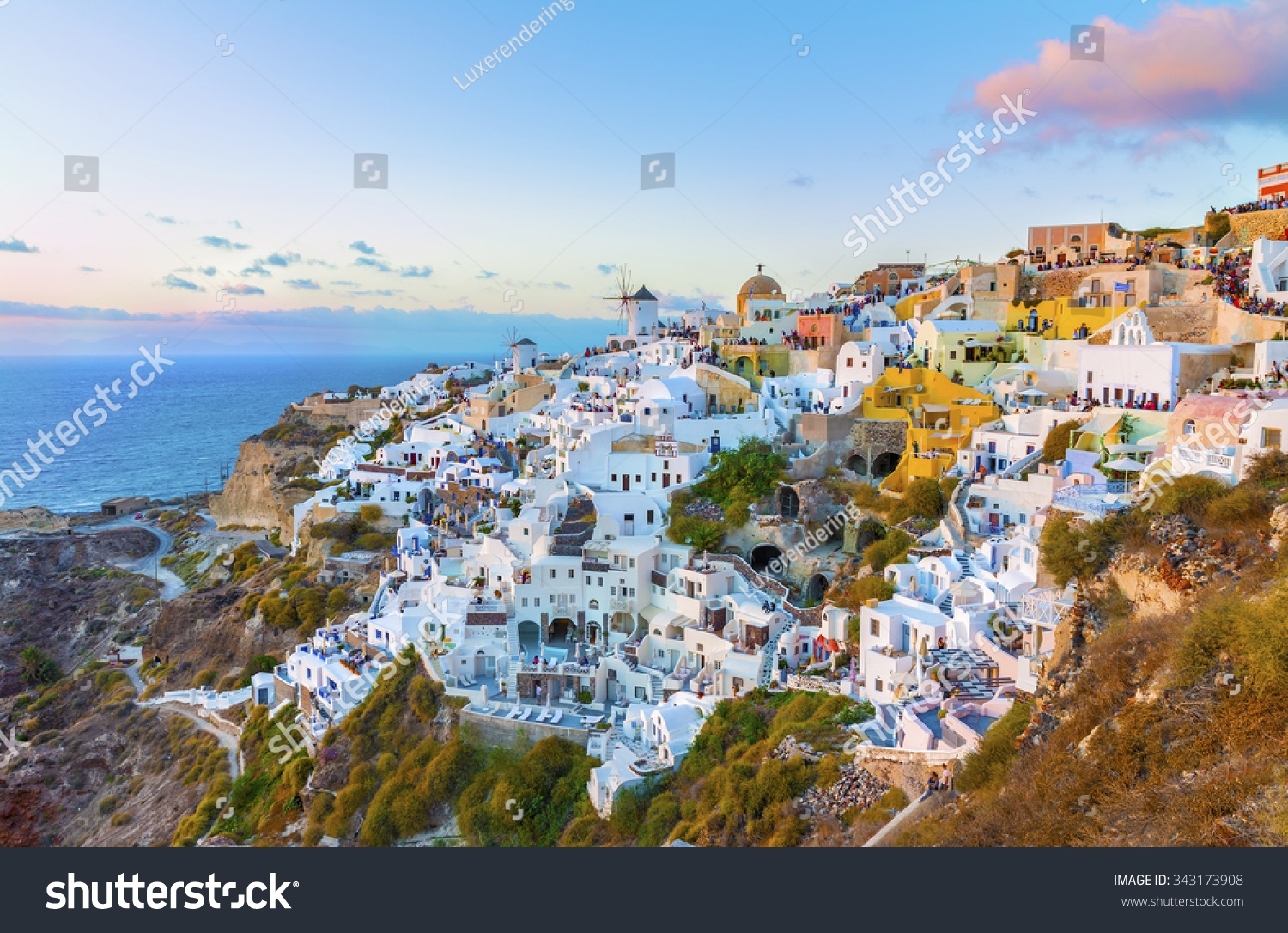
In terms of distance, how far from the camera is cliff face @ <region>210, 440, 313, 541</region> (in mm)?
48344

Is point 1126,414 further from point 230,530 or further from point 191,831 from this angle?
point 230,530

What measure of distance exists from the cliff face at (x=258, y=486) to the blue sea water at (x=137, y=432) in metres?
8.21

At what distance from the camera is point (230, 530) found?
48.9 metres

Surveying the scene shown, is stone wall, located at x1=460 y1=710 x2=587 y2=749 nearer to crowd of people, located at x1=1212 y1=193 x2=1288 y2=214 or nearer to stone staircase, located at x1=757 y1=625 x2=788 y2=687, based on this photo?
stone staircase, located at x1=757 y1=625 x2=788 y2=687

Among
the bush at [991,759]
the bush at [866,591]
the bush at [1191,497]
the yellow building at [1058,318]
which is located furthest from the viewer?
the yellow building at [1058,318]

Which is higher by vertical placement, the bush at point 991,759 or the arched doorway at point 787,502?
the arched doorway at point 787,502

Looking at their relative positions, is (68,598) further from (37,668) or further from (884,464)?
(884,464)

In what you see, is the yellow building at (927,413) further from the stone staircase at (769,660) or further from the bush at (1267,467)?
the bush at (1267,467)

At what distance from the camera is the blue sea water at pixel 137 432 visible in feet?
234

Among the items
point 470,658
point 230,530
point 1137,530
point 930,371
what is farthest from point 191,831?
point 230,530

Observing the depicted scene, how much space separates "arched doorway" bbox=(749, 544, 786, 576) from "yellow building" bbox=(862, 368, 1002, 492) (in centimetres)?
388

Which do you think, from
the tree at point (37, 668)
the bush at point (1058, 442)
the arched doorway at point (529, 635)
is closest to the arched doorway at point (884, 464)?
the bush at point (1058, 442)

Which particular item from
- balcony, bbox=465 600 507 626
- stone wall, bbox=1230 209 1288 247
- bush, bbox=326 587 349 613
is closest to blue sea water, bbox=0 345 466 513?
bush, bbox=326 587 349 613

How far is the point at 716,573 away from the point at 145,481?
221ft
